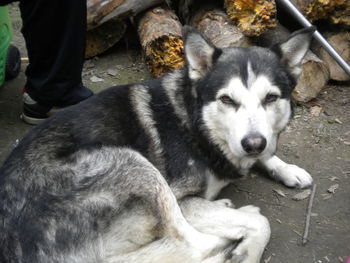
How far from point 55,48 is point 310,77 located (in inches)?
115

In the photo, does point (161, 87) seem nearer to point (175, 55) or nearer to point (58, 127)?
point (58, 127)

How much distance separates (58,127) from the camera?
3318 mm

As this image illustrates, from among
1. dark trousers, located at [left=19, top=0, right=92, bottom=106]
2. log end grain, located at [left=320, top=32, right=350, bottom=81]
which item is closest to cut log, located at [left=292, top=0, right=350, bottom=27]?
log end grain, located at [left=320, top=32, right=350, bottom=81]

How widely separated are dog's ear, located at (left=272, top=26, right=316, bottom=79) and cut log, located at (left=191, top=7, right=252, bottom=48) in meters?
1.54

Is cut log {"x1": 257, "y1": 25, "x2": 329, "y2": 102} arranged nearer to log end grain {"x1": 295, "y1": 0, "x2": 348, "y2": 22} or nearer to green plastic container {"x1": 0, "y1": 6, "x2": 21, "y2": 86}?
log end grain {"x1": 295, "y1": 0, "x2": 348, "y2": 22}

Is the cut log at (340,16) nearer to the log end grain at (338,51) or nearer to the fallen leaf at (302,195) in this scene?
the log end grain at (338,51)

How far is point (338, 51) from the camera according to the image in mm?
5418

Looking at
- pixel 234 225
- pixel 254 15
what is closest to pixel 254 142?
pixel 234 225

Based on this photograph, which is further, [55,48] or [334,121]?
[334,121]

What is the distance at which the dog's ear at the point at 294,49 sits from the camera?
10.9 feet

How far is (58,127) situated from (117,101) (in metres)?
0.54

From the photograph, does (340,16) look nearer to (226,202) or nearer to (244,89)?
(244,89)

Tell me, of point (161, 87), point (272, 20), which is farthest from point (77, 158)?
point (272, 20)

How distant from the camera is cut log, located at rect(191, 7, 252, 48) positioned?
4930 millimetres
